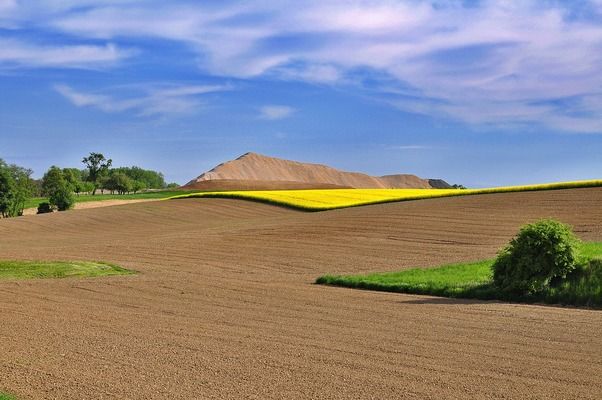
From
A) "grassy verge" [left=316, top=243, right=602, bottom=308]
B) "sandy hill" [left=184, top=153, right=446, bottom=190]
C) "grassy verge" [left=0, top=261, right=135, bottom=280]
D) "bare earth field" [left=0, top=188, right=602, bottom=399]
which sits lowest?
"grassy verge" [left=0, top=261, right=135, bottom=280]

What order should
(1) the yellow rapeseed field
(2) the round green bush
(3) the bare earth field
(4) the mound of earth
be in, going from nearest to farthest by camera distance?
1. (3) the bare earth field
2. (2) the round green bush
3. (1) the yellow rapeseed field
4. (4) the mound of earth

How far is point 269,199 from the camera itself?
6700 centimetres

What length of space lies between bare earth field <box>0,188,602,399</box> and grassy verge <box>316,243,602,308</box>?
111 centimetres

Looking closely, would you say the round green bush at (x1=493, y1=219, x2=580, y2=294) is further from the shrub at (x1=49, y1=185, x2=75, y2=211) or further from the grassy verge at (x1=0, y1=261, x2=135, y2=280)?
the shrub at (x1=49, y1=185, x2=75, y2=211)

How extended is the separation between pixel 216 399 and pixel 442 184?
16147cm

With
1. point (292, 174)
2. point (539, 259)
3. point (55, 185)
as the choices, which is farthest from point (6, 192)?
point (539, 259)

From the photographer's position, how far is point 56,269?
1029 inches

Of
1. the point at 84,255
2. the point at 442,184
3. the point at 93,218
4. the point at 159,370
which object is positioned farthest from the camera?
the point at 442,184

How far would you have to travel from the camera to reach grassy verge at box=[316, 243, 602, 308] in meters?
17.7

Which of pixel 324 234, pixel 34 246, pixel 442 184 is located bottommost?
pixel 34 246

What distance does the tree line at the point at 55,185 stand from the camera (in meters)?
90.1

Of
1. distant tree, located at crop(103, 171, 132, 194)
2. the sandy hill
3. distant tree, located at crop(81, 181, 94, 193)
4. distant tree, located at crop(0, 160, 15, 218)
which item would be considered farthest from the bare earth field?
distant tree, located at crop(81, 181, 94, 193)

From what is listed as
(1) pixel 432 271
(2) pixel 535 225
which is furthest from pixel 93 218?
(2) pixel 535 225

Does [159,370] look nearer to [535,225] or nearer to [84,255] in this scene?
[535,225]
